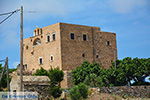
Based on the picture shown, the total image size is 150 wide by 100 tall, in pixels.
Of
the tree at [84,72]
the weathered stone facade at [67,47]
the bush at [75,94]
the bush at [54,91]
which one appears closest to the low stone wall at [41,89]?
the bush at [54,91]

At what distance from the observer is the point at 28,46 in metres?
49.5

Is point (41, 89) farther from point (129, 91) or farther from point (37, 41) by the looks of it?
point (37, 41)

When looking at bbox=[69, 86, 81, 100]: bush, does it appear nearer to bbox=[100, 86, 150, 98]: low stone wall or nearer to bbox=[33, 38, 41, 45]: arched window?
bbox=[100, 86, 150, 98]: low stone wall

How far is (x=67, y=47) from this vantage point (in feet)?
144

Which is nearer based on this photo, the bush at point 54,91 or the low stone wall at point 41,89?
the low stone wall at point 41,89

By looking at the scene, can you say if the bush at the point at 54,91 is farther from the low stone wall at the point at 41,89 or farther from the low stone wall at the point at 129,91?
the low stone wall at the point at 129,91

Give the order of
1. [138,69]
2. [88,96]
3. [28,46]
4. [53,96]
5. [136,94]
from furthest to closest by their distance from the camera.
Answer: [28,46], [138,69], [136,94], [88,96], [53,96]

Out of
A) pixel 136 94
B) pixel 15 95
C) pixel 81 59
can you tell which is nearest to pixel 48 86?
pixel 15 95

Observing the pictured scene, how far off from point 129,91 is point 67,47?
42.9ft

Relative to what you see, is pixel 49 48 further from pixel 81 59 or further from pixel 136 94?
pixel 136 94

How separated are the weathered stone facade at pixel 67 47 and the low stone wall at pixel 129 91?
11697 mm

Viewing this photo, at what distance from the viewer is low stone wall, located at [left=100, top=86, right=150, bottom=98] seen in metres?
32.0

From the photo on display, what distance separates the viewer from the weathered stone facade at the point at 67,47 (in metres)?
43.6

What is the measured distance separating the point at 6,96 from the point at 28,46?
30.0m
